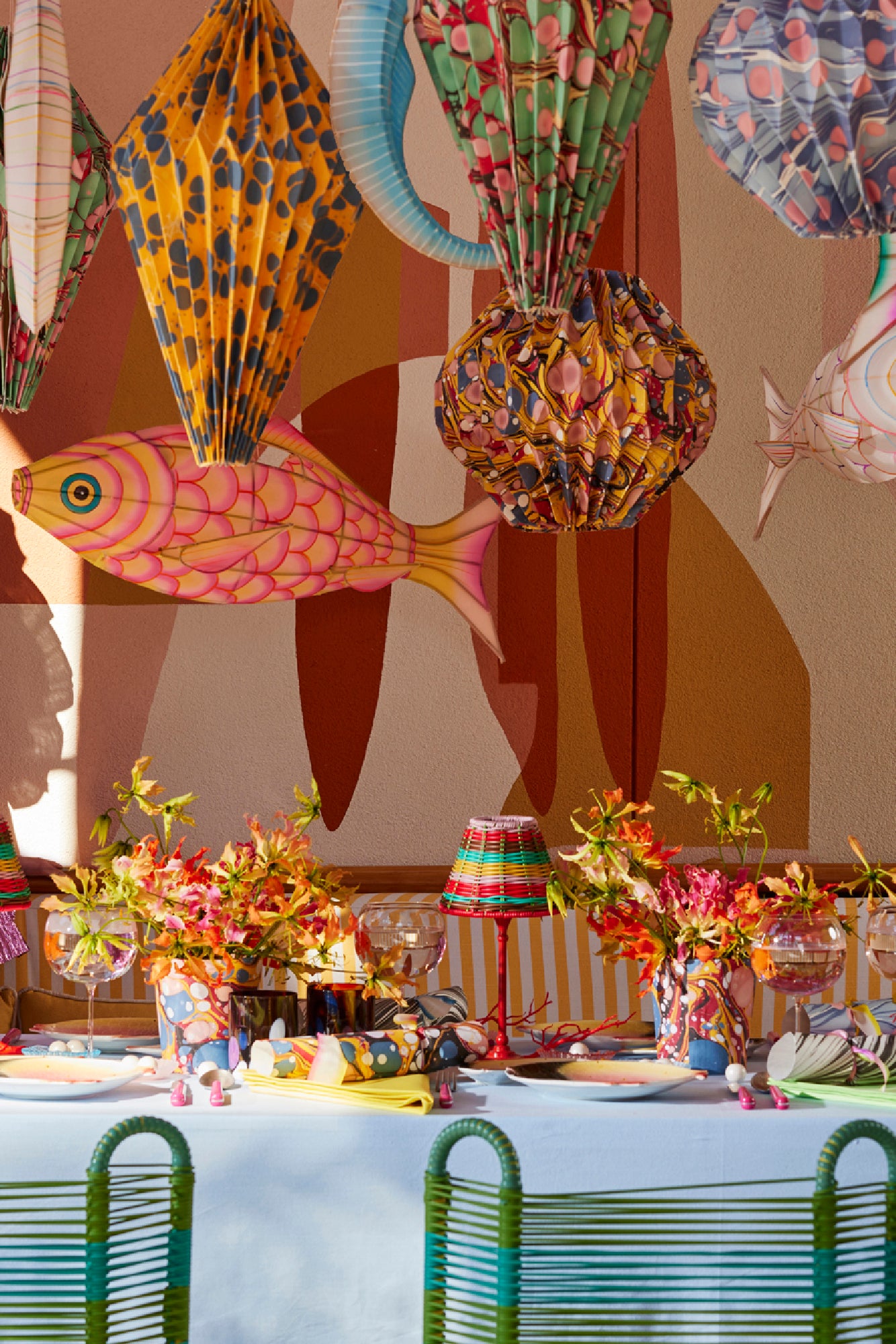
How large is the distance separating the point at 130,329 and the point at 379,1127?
8.76 ft

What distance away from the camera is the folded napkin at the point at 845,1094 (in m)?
1.68

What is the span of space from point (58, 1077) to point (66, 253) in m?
1.01

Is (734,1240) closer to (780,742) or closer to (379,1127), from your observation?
(379,1127)

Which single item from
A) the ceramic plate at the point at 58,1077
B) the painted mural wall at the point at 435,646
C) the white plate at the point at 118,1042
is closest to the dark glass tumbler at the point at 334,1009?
the ceramic plate at the point at 58,1077

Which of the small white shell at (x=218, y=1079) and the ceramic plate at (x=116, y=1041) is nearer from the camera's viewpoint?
the small white shell at (x=218, y=1079)

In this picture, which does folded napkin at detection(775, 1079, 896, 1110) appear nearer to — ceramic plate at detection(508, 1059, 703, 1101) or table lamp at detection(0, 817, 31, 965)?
ceramic plate at detection(508, 1059, 703, 1101)

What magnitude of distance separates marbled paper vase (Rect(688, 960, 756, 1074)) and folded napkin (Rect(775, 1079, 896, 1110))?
0.49 ft

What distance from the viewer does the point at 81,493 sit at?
3.41 m

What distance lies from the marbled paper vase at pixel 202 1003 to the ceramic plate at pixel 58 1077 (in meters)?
0.09

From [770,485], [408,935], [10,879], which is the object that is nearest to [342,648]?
[770,485]

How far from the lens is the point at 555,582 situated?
3.68 meters

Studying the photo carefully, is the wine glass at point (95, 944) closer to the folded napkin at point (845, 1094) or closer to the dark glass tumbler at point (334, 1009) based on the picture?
the dark glass tumbler at point (334, 1009)

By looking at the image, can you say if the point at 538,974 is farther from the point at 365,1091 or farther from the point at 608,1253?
the point at 608,1253

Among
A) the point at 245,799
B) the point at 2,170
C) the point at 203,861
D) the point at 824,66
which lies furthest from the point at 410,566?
the point at 824,66
